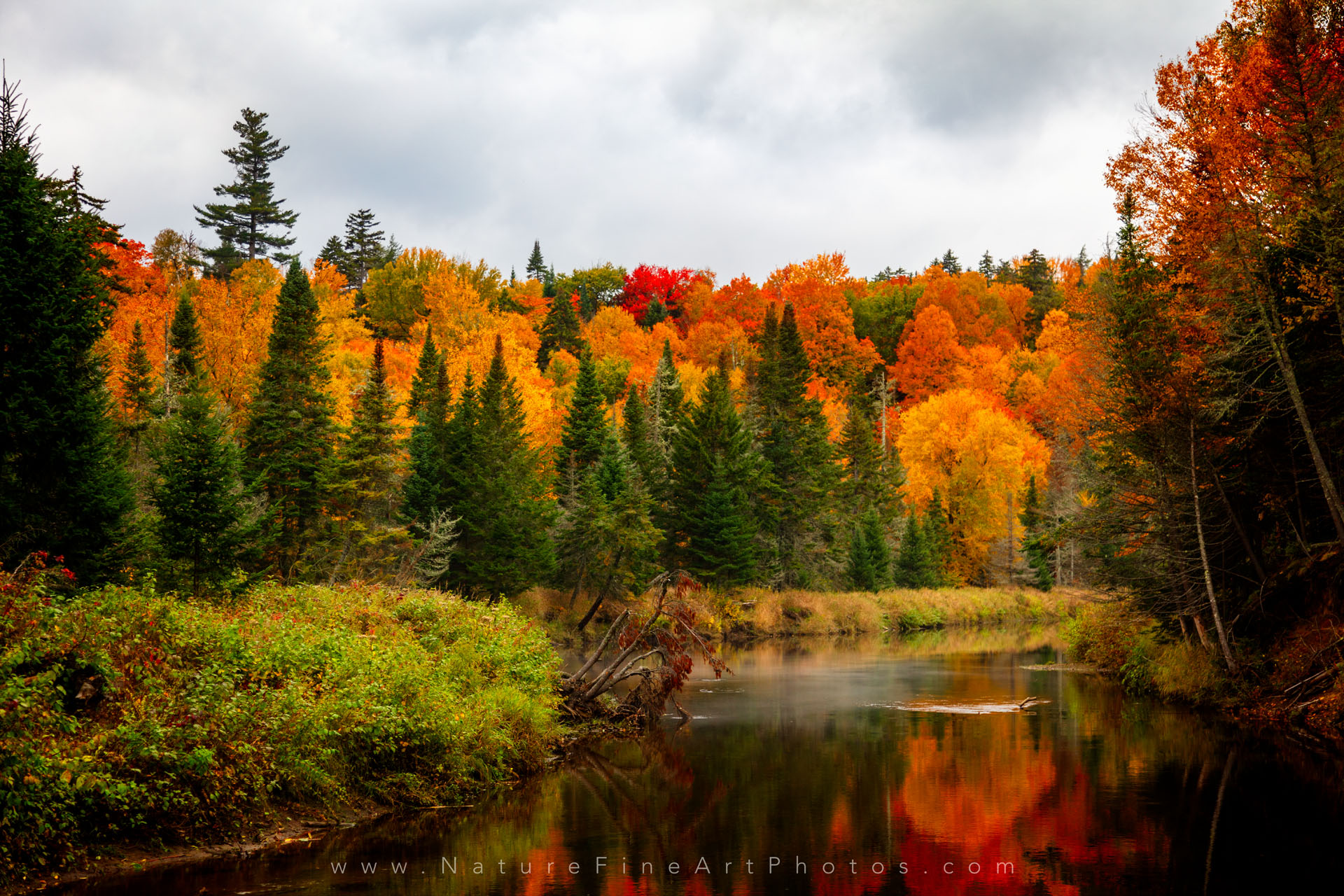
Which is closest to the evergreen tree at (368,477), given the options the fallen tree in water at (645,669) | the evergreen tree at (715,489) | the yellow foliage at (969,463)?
the fallen tree in water at (645,669)

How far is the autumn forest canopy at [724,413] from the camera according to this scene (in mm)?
19562

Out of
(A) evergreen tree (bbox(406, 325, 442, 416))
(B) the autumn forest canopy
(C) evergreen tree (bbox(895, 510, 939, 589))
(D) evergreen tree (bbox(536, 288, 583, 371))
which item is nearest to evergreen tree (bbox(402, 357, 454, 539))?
(B) the autumn forest canopy

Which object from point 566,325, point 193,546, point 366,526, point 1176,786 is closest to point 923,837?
point 1176,786

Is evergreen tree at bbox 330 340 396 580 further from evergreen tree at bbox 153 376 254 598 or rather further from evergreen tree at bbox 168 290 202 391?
evergreen tree at bbox 168 290 202 391

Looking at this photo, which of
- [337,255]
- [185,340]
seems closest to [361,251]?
[337,255]

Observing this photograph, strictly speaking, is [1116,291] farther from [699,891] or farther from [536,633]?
[699,891]

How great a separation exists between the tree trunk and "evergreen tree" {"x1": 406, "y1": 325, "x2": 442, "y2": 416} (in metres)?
35.5

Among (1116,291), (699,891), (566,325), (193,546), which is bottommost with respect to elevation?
(699,891)

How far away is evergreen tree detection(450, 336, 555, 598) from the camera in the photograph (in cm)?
4031

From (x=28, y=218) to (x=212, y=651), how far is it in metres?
8.29

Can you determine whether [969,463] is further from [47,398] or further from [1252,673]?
[47,398]

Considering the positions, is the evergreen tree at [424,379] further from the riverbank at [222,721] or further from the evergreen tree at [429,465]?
the riverbank at [222,721]

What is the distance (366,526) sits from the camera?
112 ft

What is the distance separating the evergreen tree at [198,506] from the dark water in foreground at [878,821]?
8.08 m
